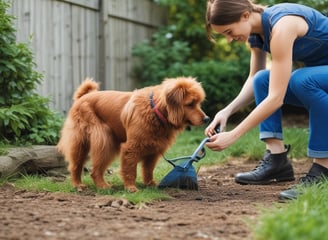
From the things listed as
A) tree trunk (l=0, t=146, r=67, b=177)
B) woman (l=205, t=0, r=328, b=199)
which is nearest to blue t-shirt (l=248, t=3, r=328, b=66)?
woman (l=205, t=0, r=328, b=199)

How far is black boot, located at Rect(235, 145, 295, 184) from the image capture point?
4.62m

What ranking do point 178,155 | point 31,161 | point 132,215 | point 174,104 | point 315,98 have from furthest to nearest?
point 178,155 → point 31,161 → point 174,104 → point 315,98 → point 132,215

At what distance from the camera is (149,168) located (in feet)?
15.0

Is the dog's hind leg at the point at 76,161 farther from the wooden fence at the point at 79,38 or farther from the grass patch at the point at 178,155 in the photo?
the wooden fence at the point at 79,38

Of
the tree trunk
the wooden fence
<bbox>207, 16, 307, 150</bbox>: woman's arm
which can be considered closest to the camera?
<bbox>207, 16, 307, 150</bbox>: woman's arm

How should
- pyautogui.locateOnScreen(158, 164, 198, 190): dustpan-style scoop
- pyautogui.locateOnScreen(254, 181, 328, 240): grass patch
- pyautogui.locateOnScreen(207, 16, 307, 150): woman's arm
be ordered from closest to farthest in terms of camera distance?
pyautogui.locateOnScreen(254, 181, 328, 240): grass patch
pyautogui.locateOnScreen(207, 16, 307, 150): woman's arm
pyautogui.locateOnScreen(158, 164, 198, 190): dustpan-style scoop

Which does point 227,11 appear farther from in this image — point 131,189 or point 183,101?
point 131,189

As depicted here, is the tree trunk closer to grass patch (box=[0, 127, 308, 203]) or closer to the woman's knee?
grass patch (box=[0, 127, 308, 203])

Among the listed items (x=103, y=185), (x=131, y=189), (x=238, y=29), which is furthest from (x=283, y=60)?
(x=103, y=185)

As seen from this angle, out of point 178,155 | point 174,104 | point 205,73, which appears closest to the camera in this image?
point 174,104

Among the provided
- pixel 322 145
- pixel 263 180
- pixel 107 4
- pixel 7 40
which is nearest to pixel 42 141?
pixel 7 40

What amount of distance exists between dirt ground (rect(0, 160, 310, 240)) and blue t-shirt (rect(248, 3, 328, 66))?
1131 mm

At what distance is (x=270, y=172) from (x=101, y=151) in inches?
60.4

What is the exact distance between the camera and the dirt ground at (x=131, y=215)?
271cm
